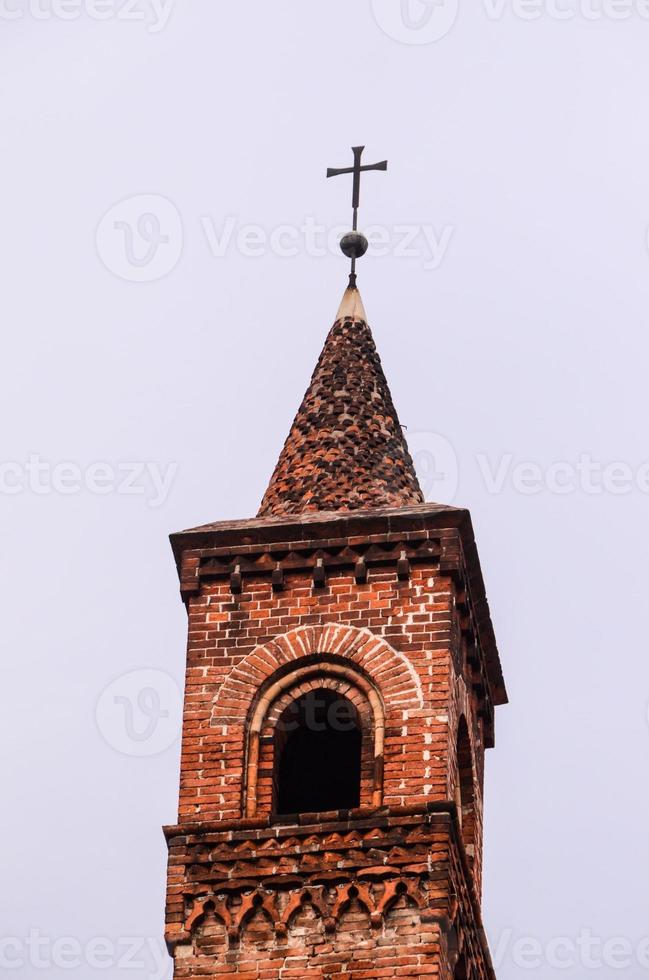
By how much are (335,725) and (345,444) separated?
12.6ft

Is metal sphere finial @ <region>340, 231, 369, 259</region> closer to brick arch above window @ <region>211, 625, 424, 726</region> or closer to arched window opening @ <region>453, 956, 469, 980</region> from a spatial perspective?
brick arch above window @ <region>211, 625, 424, 726</region>

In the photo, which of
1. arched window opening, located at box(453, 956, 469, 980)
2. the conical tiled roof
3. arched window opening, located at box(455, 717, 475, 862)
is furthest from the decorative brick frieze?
the conical tiled roof

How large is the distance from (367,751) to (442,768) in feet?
2.66

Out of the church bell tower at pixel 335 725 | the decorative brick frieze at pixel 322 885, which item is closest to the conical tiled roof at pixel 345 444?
the church bell tower at pixel 335 725

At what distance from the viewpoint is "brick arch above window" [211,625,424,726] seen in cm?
3716

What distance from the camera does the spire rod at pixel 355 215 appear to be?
→ 139 feet

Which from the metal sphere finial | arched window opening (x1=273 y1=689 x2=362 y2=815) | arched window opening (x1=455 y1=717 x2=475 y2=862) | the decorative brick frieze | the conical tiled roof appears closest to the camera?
the decorative brick frieze

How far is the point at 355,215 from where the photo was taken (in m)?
42.7

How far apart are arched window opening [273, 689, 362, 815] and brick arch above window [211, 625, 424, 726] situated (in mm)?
400

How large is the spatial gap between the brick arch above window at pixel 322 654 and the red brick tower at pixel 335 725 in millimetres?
20

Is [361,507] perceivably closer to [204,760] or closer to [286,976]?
[204,760]

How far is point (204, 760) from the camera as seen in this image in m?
37.0

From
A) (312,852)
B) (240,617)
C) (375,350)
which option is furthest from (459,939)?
(375,350)

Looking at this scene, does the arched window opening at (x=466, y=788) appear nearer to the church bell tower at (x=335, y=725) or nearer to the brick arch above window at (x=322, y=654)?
the church bell tower at (x=335, y=725)
